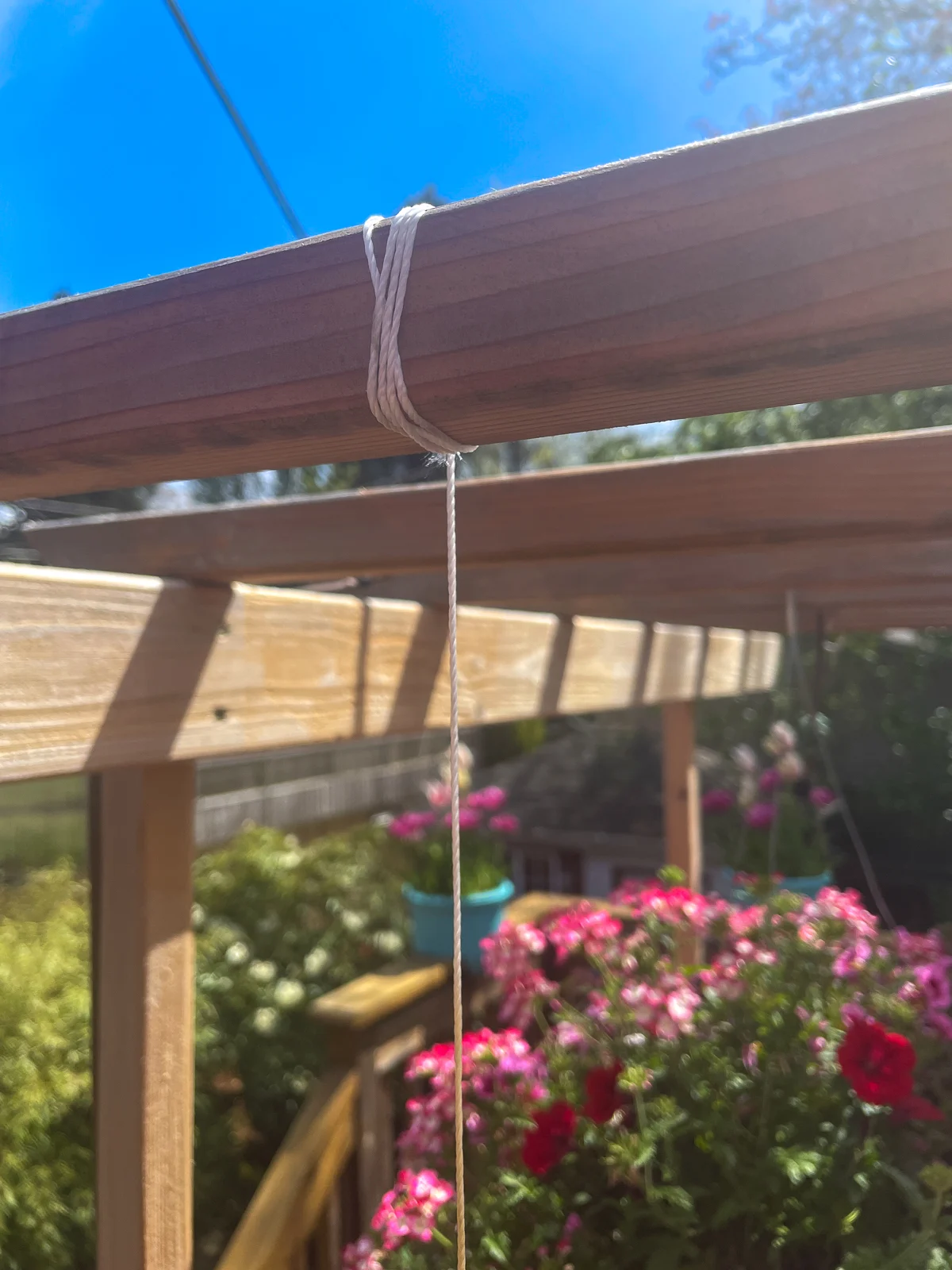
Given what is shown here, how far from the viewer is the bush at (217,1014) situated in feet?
6.63

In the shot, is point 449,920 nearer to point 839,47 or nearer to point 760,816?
point 760,816

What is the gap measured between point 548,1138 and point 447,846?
1919mm

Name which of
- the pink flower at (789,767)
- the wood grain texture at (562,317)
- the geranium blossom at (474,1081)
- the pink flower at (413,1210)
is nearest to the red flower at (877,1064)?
the geranium blossom at (474,1081)

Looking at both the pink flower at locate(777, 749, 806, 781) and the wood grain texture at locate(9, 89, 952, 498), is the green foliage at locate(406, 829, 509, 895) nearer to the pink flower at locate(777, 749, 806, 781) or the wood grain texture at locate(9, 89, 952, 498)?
the pink flower at locate(777, 749, 806, 781)

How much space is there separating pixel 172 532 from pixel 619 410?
31.6 inches

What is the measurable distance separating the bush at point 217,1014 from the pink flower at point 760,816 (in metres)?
1.42

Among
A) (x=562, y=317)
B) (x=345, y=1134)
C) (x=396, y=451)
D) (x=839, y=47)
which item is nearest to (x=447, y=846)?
(x=345, y=1134)

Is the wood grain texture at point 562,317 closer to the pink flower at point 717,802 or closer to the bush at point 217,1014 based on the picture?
the bush at point 217,1014

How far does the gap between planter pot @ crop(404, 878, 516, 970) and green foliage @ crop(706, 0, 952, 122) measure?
428 cm

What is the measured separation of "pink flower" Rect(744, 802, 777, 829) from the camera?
3.38 m

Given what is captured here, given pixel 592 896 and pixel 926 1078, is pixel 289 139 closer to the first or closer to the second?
pixel 926 1078

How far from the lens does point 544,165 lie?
149cm

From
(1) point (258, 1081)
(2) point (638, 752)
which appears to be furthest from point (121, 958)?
(2) point (638, 752)

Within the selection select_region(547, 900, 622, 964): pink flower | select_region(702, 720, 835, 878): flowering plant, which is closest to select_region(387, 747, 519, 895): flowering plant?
select_region(702, 720, 835, 878): flowering plant
